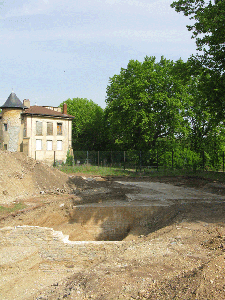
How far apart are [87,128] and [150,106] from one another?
1959 cm

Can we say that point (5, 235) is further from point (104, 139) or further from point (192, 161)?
point (104, 139)

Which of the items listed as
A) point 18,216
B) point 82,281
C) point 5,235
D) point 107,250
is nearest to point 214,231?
point 107,250

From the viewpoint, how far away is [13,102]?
1491 inches

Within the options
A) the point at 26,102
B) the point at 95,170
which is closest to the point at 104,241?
the point at 95,170

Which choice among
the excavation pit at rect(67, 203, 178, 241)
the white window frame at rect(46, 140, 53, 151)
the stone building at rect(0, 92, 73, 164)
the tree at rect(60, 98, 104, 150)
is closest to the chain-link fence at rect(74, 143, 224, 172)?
the stone building at rect(0, 92, 73, 164)

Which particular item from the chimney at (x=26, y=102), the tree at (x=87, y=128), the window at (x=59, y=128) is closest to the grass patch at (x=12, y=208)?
the window at (x=59, y=128)

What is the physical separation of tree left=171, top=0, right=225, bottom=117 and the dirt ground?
566 cm

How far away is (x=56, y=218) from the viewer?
1196cm

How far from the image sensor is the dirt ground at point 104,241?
201 inches

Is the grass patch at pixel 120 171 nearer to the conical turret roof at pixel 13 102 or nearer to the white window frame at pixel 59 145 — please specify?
the white window frame at pixel 59 145

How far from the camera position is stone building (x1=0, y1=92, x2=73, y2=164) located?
3669cm

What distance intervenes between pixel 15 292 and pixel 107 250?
107 inches

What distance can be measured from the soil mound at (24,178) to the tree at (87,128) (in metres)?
31.5

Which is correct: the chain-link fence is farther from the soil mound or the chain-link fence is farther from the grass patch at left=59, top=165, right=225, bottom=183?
the soil mound
